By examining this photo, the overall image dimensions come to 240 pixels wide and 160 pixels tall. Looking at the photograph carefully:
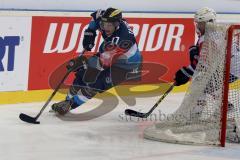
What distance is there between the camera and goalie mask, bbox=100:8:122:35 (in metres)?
5.88

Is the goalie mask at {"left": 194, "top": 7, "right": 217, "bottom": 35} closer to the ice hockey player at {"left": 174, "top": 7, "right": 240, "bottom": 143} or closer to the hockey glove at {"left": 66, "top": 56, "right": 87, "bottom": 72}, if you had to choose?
the ice hockey player at {"left": 174, "top": 7, "right": 240, "bottom": 143}

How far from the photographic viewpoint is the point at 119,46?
242 inches

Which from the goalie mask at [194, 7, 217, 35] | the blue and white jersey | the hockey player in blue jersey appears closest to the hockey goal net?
the goalie mask at [194, 7, 217, 35]

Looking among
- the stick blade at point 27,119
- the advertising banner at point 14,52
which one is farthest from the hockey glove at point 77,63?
the advertising banner at point 14,52

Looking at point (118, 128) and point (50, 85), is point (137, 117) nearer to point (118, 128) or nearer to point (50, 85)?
point (118, 128)

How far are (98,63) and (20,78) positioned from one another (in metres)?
0.77

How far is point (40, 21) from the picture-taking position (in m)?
6.70

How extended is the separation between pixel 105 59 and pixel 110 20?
481 mm

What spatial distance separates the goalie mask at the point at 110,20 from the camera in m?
5.88

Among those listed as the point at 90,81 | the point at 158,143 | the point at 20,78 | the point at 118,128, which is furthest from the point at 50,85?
the point at 158,143

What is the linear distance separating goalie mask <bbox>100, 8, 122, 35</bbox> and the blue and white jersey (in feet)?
0.20

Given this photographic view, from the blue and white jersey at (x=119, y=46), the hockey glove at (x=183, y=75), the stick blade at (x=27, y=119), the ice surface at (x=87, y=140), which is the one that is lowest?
the ice surface at (x=87, y=140)

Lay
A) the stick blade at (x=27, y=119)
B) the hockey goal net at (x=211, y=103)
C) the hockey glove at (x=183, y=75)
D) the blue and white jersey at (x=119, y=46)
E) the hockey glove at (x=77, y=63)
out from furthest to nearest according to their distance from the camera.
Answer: the blue and white jersey at (x=119, y=46) < the hockey glove at (x=77, y=63) < the stick blade at (x=27, y=119) < the hockey glove at (x=183, y=75) < the hockey goal net at (x=211, y=103)

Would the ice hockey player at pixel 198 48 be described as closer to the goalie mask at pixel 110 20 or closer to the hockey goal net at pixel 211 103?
the hockey goal net at pixel 211 103
